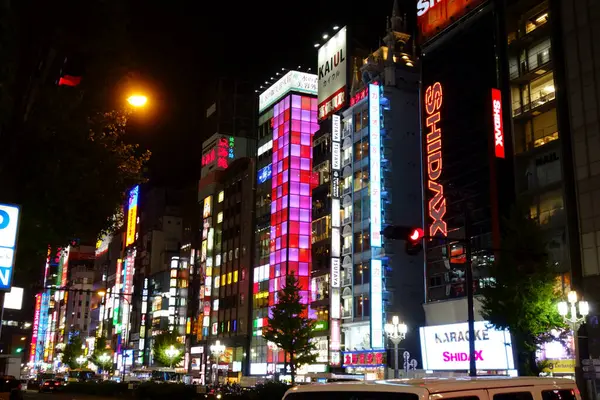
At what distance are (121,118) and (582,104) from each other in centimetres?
3372

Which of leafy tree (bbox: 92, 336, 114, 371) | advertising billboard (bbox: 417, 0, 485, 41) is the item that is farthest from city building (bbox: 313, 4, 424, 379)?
leafy tree (bbox: 92, 336, 114, 371)

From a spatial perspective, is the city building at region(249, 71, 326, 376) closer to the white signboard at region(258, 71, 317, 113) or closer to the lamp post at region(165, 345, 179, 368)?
the white signboard at region(258, 71, 317, 113)

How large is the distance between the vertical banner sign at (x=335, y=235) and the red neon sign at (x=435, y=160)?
1448 centimetres

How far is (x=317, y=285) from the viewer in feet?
230

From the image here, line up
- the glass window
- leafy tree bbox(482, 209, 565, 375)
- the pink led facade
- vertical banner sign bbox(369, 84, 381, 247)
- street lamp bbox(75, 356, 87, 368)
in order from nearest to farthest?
leafy tree bbox(482, 209, 565, 375) < vertical banner sign bbox(369, 84, 381, 247) < the glass window < the pink led facade < street lamp bbox(75, 356, 87, 368)

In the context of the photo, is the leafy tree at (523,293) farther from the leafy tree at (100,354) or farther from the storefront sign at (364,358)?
the leafy tree at (100,354)

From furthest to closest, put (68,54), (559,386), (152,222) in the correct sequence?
(152,222)
(68,54)
(559,386)

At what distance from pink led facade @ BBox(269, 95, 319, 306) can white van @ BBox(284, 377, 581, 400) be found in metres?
69.6

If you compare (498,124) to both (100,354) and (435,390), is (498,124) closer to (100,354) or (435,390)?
(435,390)

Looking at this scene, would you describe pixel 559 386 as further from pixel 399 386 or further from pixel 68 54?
pixel 68 54

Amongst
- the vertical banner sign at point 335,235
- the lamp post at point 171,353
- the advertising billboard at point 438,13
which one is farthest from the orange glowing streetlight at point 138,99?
the lamp post at point 171,353

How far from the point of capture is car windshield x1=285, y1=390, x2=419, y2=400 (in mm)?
4922

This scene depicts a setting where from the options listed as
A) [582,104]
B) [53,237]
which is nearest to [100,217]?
[53,237]

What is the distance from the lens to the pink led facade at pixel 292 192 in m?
77.7
